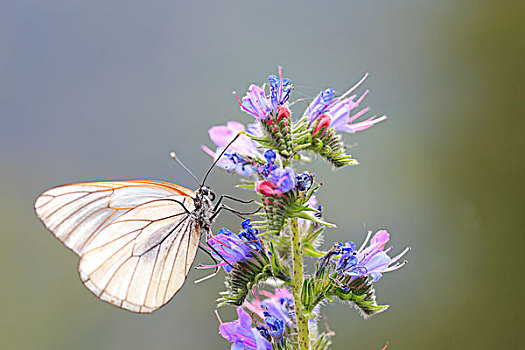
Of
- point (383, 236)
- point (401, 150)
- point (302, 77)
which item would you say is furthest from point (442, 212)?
point (383, 236)

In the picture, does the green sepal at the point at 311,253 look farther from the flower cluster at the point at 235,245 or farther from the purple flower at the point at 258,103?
the purple flower at the point at 258,103

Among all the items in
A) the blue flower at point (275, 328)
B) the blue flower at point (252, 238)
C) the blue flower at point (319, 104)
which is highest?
the blue flower at point (319, 104)

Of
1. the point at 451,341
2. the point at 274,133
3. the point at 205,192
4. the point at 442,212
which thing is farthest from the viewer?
the point at 442,212

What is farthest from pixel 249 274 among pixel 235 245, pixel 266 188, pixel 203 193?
pixel 203 193

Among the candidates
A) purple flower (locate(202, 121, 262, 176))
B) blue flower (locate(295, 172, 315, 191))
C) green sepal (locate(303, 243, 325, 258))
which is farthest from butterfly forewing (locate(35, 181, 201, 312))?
blue flower (locate(295, 172, 315, 191))

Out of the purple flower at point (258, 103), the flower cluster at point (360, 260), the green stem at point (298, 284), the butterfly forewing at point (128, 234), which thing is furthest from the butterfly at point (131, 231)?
the flower cluster at point (360, 260)

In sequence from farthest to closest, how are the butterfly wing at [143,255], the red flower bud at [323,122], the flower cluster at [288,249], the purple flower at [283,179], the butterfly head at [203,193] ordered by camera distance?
the butterfly head at [203,193], the butterfly wing at [143,255], the red flower bud at [323,122], the flower cluster at [288,249], the purple flower at [283,179]

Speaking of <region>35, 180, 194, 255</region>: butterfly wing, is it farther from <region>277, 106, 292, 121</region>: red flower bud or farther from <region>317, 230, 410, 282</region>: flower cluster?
<region>317, 230, 410, 282</region>: flower cluster

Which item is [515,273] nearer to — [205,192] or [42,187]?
[205,192]
